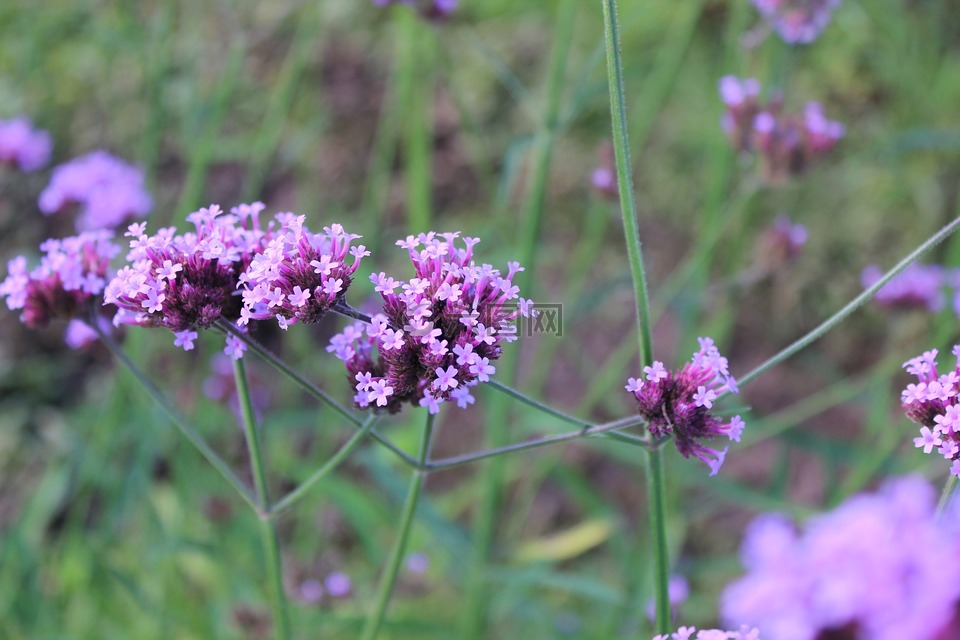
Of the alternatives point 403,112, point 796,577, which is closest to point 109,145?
point 403,112

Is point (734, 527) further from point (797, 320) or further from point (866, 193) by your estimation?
point (866, 193)

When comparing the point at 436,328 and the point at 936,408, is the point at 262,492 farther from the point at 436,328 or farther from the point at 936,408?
→ the point at 936,408

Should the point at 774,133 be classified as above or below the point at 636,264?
above

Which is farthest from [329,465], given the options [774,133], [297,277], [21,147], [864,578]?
[21,147]

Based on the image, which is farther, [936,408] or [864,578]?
[936,408]

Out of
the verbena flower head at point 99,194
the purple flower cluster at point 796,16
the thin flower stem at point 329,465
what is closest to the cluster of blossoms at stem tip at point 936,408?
the thin flower stem at point 329,465

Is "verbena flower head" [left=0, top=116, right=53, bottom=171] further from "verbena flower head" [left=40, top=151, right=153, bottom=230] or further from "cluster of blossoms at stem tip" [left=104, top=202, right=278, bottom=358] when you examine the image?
"cluster of blossoms at stem tip" [left=104, top=202, right=278, bottom=358]
